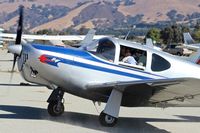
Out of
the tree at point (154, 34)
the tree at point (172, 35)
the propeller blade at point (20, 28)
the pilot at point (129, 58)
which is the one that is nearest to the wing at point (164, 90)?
the pilot at point (129, 58)

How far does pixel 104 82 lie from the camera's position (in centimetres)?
1017

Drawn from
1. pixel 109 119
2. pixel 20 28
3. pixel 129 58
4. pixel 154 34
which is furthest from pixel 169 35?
pixel 109 119

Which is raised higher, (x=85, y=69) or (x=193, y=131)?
(x=85, y=69)

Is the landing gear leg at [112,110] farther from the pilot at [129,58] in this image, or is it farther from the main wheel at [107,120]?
the pilot at [129,58]

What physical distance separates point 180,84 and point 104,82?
192 centimetres

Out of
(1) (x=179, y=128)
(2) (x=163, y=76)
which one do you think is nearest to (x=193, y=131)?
(1) (x=179, y=128)

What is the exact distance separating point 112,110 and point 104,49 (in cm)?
134

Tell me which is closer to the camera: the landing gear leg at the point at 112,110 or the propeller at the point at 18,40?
the landing gear leg at the point at 112,110

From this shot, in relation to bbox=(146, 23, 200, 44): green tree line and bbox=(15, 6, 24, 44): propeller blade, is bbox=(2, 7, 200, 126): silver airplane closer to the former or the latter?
bbox=(15, 6, 24, 44): propeller blade

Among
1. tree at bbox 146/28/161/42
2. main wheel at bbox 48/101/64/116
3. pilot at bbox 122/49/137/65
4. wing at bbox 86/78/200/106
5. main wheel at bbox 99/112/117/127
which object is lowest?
tree at bbox 146/28/161/42

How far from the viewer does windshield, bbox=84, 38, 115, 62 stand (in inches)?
404

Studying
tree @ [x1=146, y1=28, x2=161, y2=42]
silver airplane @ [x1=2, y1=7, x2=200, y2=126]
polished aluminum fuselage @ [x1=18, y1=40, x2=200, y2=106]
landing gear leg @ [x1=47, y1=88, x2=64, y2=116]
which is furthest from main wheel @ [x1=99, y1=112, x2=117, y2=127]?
tree @ [x1=146, y1=28, x2=161, y2=42]

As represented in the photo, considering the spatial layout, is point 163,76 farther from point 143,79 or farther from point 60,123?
point 60,123

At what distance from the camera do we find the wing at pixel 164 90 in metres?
8.87
